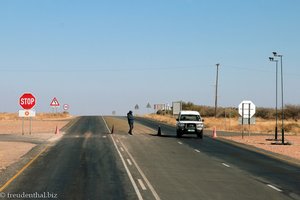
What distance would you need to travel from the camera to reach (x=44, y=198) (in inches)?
487

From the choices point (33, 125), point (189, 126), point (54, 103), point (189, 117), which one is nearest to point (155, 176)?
point (189, 126)

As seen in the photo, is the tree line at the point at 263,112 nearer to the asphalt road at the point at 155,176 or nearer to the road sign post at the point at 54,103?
the road sign post at the point at 54,103

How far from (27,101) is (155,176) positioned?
24.9 meters

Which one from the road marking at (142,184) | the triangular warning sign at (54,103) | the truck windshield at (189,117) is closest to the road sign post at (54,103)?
the triangular warning sign at (54,103)

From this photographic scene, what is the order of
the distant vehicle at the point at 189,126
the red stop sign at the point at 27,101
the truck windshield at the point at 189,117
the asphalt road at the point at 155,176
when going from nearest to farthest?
the asphalt road at the point at 155,176 < the red stop sign at the point at 27,101 < the distant vehicle at the point at 189,126 < the truck windshield at the point at 189,117

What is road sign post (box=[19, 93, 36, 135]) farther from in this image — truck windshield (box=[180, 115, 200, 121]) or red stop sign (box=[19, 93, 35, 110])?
truck windshield (box=[180, 115, 200, 121])

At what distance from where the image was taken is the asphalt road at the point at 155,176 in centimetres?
1358

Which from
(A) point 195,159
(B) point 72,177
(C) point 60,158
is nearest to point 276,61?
(A) point 195,159

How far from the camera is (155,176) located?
17.2 meters

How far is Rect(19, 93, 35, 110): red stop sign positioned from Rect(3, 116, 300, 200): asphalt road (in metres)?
14.6

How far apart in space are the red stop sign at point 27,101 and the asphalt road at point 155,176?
14.6 meters

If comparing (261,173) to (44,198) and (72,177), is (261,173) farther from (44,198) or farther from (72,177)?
(44,198)

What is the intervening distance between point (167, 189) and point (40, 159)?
9777mm

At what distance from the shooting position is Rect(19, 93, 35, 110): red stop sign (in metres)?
40.0
